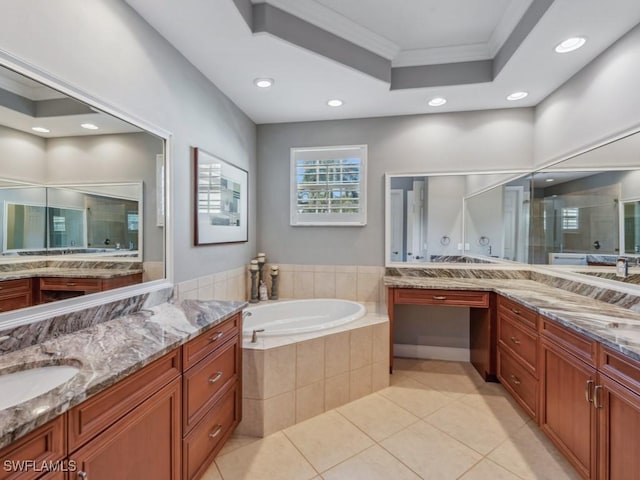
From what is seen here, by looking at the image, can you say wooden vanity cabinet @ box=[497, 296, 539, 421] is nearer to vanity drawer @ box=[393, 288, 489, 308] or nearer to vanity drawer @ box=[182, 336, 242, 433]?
vanity drawer @ box=[393, 288, 489, 308]

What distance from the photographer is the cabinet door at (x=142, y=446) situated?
0.93 metres

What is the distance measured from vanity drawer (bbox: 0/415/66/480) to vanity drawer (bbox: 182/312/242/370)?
0.55m

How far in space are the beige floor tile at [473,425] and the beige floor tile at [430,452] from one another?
0.22 ft

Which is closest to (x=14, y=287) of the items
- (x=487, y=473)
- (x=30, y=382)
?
(x=30, y=382)

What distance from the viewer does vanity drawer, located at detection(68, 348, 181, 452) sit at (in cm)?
A: 87

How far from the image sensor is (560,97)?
2.46 metres

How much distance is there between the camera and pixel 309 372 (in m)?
2.11

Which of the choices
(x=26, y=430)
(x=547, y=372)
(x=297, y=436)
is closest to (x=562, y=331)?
(x=547, y=372)

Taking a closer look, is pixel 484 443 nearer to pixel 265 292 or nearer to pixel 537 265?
pixel 537 265

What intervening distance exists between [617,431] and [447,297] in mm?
1323

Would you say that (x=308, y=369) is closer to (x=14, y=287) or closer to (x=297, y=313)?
(x=297, y=313)

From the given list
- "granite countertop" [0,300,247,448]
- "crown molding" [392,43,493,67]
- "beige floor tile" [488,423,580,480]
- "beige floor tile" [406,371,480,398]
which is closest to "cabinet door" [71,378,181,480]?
"granite countertop" [0,300,247,448]

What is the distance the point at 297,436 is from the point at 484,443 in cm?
116

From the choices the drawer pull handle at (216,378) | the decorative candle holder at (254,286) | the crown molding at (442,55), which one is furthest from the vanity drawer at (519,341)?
the decorative candle holder at (254,286)
